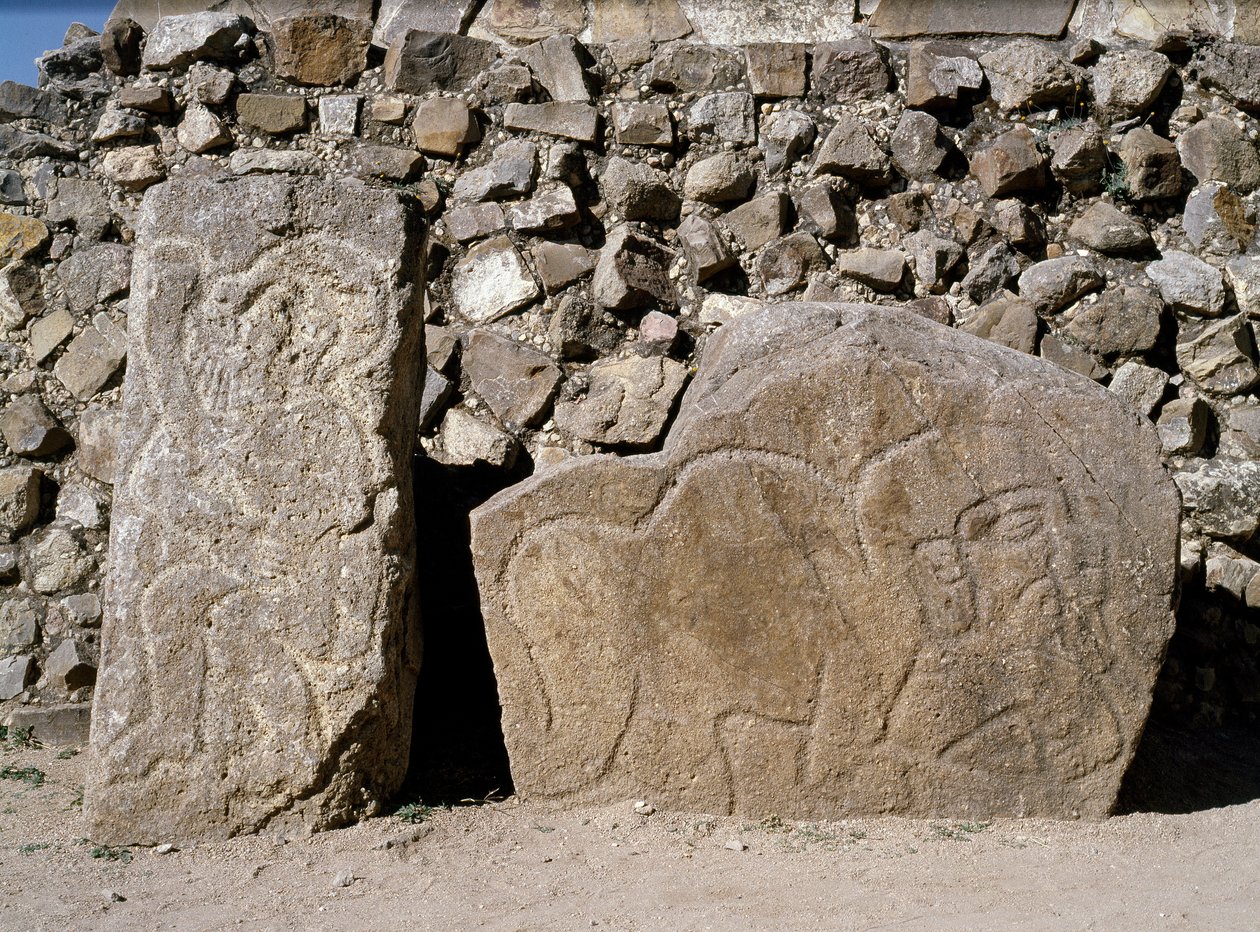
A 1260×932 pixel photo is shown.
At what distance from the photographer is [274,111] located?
14.0ft

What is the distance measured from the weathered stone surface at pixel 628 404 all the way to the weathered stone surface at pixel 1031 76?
150 centimetres

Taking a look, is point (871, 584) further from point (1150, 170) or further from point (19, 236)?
point (19, 236)

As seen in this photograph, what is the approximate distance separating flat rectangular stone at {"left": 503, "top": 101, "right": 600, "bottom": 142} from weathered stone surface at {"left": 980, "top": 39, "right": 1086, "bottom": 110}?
1398 mm

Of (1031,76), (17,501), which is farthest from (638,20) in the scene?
(17,501)

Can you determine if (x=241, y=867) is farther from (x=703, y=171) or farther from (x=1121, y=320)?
(x=1121, y=320)

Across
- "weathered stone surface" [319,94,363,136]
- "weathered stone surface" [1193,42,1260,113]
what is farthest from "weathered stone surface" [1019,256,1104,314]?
"weathered stone surface" [319,94,363,136]

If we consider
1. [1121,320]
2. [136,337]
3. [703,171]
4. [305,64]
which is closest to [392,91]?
[305,64]

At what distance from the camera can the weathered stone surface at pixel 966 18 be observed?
420 centimetres

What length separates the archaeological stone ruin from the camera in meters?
2.75

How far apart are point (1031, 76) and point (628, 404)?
5.88 ft

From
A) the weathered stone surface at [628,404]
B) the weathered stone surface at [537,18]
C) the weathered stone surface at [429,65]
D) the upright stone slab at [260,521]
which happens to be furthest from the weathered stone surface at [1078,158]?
the upright stone slab at [260,521]

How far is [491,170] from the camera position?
4.16 metres

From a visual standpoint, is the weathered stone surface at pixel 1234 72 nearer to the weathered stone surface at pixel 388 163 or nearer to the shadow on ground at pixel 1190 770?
the shadow on ground at pixel 1190 770

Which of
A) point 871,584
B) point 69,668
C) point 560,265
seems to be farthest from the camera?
point 560,265
